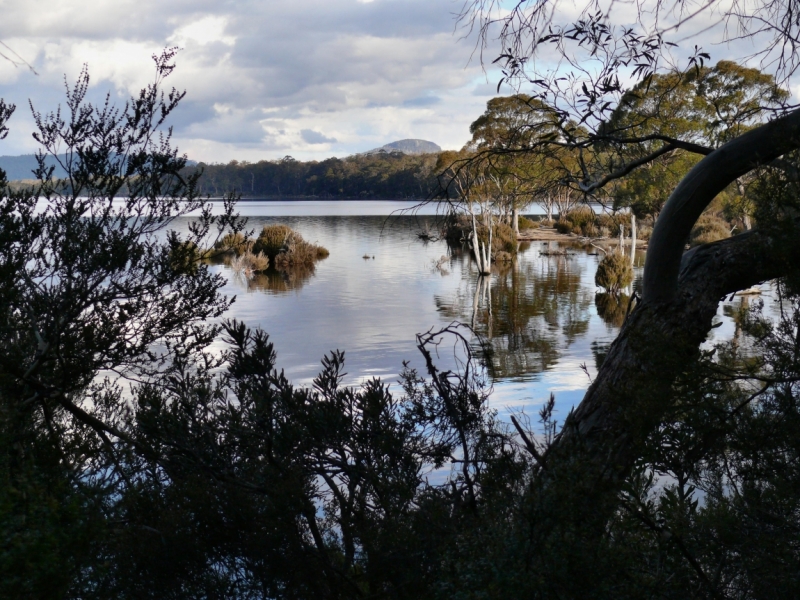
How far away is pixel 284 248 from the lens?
3322 cm

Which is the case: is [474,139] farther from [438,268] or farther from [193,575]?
[193,575]

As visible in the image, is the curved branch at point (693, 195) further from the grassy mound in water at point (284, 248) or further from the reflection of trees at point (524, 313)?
the grassy mound in water at point (284, 248)

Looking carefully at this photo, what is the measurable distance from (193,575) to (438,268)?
2805cm

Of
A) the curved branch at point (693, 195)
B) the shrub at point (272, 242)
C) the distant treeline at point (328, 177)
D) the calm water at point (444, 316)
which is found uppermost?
the distant treeline at point (328, 177)

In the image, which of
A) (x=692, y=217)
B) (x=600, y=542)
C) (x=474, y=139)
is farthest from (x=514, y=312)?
(x=600, y=542)

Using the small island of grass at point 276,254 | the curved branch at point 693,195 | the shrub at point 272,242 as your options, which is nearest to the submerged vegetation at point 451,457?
the curved branch at point 693,195

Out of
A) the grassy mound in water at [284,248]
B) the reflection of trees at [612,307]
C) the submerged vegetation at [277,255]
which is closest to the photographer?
the reflection of trees at [612,307]

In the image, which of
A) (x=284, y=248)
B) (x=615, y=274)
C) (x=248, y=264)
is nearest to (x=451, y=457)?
(x=615, y=274)

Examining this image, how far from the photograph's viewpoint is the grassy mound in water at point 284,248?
32688 mm

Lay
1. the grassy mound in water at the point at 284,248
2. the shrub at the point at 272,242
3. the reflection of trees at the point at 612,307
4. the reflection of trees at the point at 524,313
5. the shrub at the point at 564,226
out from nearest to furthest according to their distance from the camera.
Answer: the reflection of trees at the point at 524,313
the reflection of trees at the point at 612,307
the grassy mound in water at the point at 284,248
the shrub at the point at 272,242
the shrub at the point at 564,226

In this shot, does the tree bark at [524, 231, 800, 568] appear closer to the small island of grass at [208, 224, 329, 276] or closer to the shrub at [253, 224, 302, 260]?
the small island of grass at [208, 224, 329, 276]

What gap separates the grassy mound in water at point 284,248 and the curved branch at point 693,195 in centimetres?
2969

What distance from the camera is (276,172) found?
99.6 meters

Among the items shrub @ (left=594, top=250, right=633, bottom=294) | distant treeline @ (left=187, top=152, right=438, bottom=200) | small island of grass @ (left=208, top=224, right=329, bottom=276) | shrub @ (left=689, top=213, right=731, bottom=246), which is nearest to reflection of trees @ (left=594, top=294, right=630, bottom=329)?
shrub @ (left=594, top=250, right=633, bottom=294)
